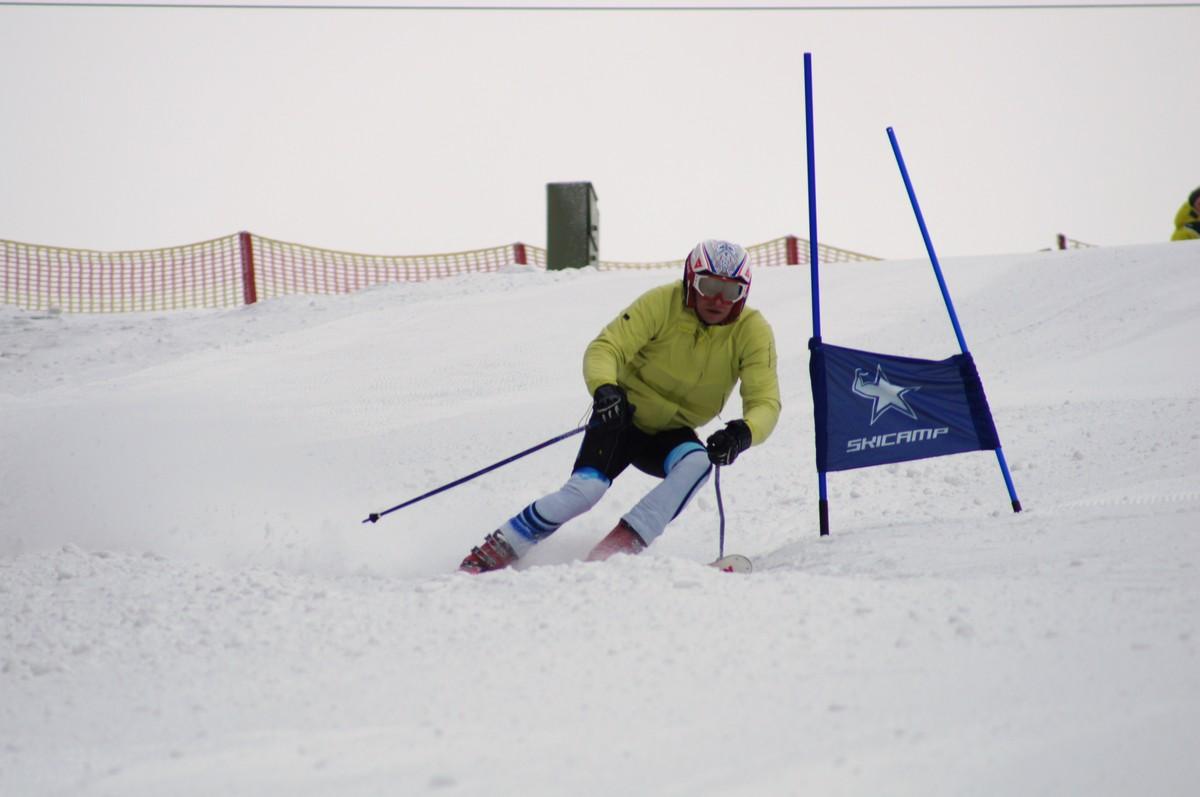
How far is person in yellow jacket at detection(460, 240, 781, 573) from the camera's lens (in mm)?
4672

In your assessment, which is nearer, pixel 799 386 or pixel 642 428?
pixel 642 428

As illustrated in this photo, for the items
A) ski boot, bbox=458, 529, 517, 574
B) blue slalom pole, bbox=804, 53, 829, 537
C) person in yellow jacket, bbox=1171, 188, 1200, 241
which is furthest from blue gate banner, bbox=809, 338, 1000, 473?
person in yellow jacket, bbox=1171, 188, 1200, 241

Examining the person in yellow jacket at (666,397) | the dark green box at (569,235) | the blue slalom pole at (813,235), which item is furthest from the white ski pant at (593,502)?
the dark green box at (569,235)

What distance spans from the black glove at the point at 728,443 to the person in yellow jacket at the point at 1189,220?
9.18 meters

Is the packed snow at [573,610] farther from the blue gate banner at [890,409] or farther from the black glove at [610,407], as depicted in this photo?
the black glove at [610,407]

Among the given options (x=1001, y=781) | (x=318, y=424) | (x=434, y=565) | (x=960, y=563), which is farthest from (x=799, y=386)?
(x=1001, y=781)

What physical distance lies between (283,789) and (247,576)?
183 cm

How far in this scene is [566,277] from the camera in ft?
43.7

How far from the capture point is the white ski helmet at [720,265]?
4.77m

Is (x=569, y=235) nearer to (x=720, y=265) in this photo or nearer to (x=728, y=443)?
(x=720, y=265)

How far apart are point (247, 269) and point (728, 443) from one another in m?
12.1

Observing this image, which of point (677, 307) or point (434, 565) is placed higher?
point (677, 307)

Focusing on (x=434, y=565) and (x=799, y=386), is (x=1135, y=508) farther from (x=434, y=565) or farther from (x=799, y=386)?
(x=799, y=386)

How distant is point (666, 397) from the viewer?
5.05 meters
